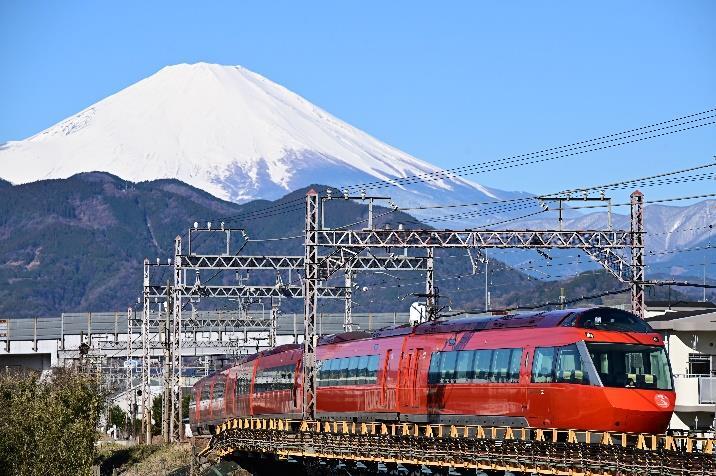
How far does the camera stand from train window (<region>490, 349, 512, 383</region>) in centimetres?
4444

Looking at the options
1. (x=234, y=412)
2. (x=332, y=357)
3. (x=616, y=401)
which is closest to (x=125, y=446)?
(x=234, y=412)

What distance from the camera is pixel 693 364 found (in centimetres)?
5859

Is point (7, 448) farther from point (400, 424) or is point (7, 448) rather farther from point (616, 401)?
point (616, 401)

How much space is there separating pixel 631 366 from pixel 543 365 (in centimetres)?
274

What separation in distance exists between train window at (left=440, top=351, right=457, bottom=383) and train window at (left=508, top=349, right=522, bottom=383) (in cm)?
411

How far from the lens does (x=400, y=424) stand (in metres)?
51.5

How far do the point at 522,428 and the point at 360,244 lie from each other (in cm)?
1487

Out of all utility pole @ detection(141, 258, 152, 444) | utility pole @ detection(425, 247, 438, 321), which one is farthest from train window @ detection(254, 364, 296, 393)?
utility pole @ detection(141, 258, 152, 444)

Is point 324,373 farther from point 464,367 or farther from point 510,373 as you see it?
point 510,373

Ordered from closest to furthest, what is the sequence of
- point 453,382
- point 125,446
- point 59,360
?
point 453,382, point 125,446, point 59,360

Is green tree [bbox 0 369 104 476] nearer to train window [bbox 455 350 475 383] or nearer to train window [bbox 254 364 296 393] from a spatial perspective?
train window [bbox 254 364 296 393]

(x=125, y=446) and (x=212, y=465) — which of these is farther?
(x=125, y=446)

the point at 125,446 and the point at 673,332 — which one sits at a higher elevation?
the point at 673,332

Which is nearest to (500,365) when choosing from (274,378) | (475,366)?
(475,366)
